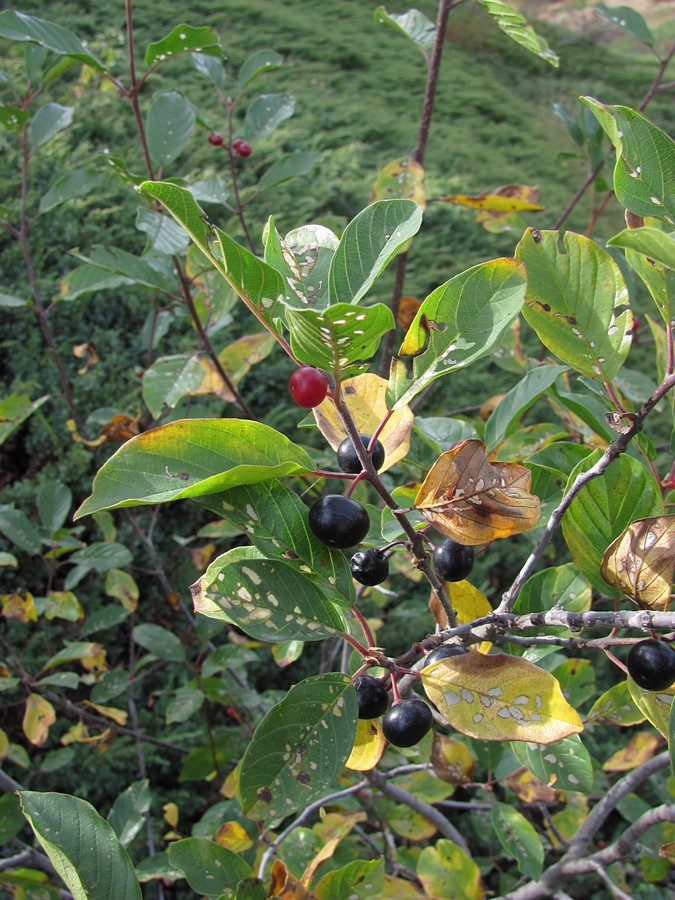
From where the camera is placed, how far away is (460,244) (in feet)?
18.5

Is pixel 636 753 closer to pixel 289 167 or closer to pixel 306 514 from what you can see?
pixel 306 514

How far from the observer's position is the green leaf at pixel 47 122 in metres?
2.18

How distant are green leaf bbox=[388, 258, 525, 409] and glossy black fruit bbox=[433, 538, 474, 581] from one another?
0.73 ft

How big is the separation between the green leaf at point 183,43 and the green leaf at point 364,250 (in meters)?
1.23

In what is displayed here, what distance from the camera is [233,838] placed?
1.62 metres

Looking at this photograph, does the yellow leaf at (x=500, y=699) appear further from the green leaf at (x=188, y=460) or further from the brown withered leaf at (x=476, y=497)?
the green leaf at (x=188, y=460)

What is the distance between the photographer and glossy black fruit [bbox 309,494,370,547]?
74 centimetres

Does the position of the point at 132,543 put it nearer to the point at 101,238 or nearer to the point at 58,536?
the point at 58,536

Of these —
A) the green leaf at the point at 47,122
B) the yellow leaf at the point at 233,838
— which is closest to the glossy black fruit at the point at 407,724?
the yellow leaf at the point at 233,838

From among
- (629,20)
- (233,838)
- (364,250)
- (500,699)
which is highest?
(629,20)

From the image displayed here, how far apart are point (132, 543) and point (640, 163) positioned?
281 centimetres

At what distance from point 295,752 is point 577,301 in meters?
0.61

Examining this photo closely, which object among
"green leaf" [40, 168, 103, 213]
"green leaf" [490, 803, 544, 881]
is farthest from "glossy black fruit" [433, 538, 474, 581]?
"green leaf" [40, 168, 103, 213]

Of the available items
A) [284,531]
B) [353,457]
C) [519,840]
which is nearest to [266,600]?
[284,531]
